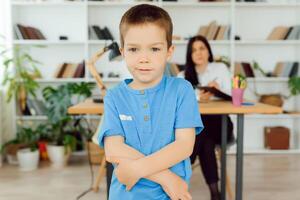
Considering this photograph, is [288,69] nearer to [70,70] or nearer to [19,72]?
[70,70]

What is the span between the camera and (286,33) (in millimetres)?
4512

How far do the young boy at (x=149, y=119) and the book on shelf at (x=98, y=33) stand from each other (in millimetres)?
3437

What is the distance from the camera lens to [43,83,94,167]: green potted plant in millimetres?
3904

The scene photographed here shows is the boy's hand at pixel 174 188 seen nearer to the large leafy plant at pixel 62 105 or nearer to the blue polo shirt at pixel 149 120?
the blue polo shirt at pixel 149 120

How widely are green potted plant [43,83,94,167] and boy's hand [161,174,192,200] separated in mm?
2955

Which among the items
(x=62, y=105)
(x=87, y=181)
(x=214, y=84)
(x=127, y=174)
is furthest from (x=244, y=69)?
(x=127, y=174)

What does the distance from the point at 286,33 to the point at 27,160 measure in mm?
3089

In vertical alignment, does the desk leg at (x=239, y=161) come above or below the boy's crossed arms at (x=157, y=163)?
below

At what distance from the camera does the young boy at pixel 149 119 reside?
975mm

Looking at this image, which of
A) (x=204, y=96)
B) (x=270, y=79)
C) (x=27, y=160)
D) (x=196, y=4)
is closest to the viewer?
(x=204, y=96)

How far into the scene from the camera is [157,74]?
100 centimetres

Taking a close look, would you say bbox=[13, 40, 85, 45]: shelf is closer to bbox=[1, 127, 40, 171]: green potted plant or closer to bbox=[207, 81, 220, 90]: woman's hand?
bbox=[1, 127, 40, 171]: green potted plant

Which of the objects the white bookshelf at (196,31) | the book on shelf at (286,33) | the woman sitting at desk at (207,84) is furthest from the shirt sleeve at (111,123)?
the book on shelf at (286,33)

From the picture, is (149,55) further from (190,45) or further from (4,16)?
(4,16)
